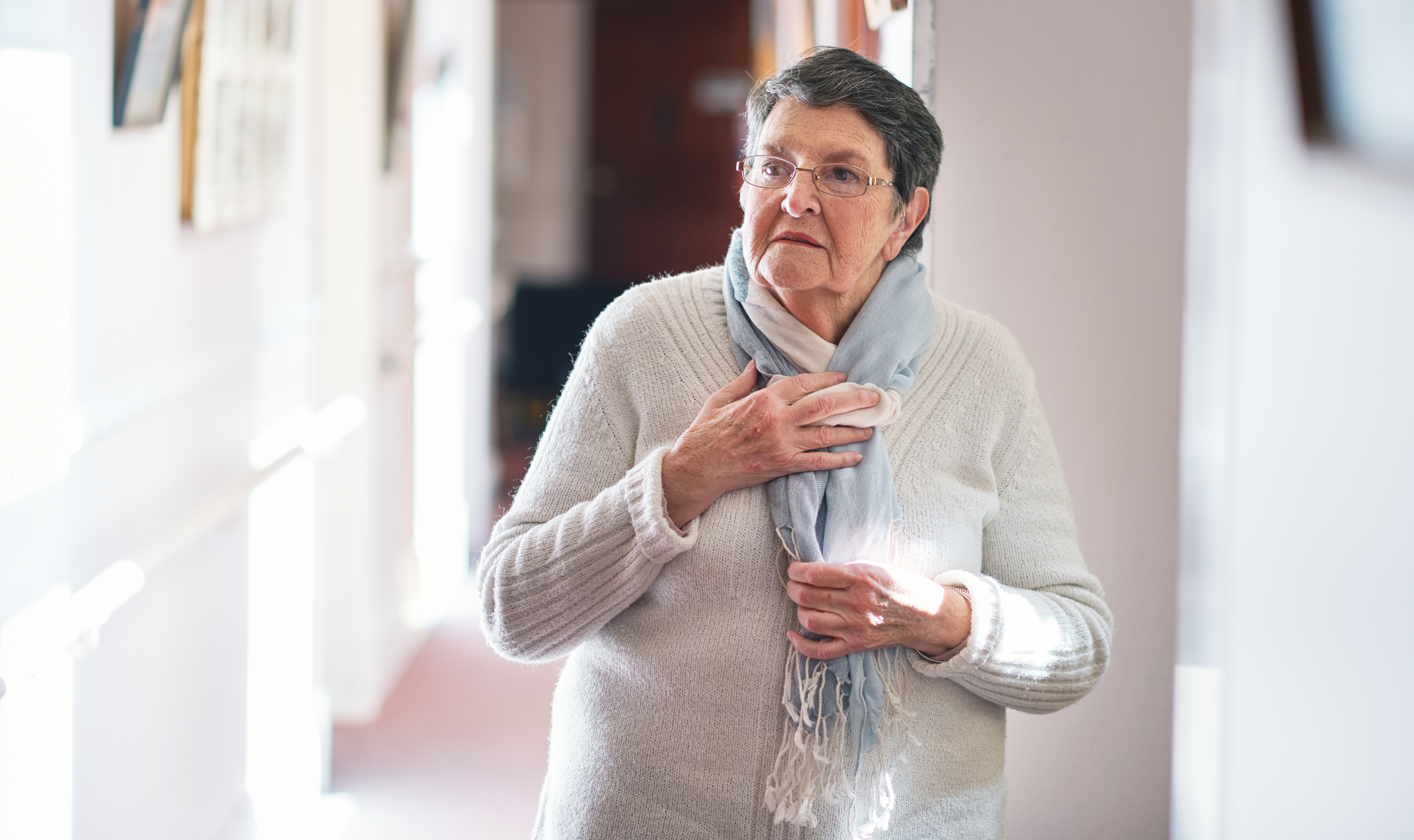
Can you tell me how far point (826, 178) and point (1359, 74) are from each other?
549 mm

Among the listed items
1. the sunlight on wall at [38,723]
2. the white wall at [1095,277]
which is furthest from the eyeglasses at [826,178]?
the sunlight on wall at [38,723]

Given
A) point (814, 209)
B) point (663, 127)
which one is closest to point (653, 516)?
point (814, 209)

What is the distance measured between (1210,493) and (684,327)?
63 centimetres

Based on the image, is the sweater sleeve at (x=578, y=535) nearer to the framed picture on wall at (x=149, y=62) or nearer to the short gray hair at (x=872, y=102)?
the short gray hair at (x=872, y=102)

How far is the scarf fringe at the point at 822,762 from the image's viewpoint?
1.42m

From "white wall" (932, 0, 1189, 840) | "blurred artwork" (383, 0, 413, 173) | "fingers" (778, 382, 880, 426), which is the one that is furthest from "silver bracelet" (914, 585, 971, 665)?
"blurred artwork" (383, 0, 413, 173)

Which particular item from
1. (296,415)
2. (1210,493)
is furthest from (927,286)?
(296,415)

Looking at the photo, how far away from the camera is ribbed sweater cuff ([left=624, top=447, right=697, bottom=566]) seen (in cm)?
138

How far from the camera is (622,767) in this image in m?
1.47

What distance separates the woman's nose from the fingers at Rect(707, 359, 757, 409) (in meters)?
0.19

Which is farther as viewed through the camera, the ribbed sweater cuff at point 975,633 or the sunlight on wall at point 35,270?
the sunlight on wall at point 35,270

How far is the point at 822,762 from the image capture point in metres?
1.41

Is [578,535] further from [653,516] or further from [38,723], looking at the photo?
[38,723]

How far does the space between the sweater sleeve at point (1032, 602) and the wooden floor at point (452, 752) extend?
172cm
